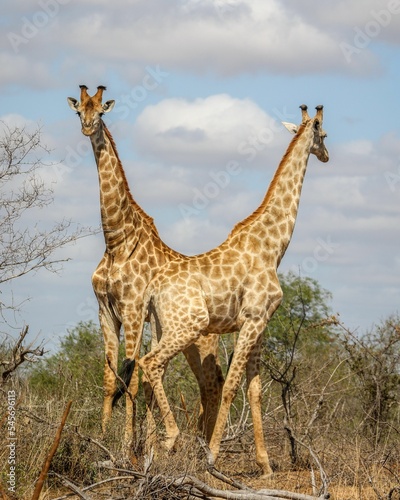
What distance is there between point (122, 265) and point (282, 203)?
1.90 meters

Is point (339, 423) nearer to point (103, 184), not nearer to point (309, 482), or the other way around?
point (309, 482)

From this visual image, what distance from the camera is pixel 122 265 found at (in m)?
10.7

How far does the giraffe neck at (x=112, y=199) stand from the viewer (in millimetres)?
10914

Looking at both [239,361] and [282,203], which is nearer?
[239,361]

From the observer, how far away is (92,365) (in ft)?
47.2

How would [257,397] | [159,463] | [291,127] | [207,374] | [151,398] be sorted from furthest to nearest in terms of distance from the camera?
[291,127] < [207,374] < [257,397] < [151,398] < [159,463]

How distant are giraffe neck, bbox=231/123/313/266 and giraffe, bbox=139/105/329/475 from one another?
0.01 metres

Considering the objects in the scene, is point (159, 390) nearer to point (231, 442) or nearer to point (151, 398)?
point (151, 398)

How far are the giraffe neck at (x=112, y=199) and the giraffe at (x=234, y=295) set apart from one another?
911 millimetres

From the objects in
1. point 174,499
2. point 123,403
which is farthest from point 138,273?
point 174,499

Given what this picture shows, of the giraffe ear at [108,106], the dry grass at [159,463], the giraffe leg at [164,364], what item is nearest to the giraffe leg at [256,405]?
the dry grass at [159,463]

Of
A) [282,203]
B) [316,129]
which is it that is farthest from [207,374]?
[316,129]

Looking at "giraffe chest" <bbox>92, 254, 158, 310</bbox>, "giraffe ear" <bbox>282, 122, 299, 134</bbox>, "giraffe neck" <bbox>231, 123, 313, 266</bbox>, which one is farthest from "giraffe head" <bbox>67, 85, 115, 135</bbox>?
"giraffe ear" <bbox>282, 122, 299, 134</bbox>

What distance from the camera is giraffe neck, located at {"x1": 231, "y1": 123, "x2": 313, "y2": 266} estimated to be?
10.5m
